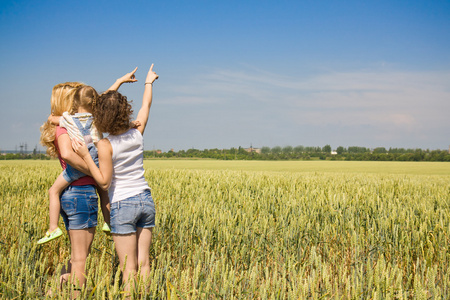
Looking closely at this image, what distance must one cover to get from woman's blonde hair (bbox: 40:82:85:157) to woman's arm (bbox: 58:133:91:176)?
0.75ft

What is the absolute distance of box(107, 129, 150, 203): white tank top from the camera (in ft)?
7.06

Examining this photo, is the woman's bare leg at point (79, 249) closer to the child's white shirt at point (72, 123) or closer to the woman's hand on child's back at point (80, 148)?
the woman's hand on child's back at point (80, 148)

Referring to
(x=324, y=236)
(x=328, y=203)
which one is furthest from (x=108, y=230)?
(x=328, y=203)

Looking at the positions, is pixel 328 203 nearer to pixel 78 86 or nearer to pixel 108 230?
pixel 108 230

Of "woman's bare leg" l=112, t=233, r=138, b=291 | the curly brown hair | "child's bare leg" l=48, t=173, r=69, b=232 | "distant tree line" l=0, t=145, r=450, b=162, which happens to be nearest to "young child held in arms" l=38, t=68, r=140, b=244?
"child's bare leg" l=48, t=173, r=69, b=232

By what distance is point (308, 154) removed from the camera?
54.8 meters

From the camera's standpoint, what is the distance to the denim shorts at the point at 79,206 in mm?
2248

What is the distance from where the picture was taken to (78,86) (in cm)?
240

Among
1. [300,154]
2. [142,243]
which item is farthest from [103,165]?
Answer: [300,154]

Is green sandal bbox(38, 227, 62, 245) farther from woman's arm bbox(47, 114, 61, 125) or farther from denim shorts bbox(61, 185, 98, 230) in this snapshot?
woman's arm bbox(47, 114, 61, 125)

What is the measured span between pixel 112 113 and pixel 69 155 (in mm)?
404

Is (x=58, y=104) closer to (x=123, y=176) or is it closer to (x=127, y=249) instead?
(x=123, y=176)

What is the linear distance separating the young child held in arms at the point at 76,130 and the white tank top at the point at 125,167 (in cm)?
22

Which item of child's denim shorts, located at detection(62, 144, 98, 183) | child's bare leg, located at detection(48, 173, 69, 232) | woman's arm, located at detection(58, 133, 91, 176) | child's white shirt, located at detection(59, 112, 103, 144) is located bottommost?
child's bare leg, located at detection(48, 173, 69, 232)
